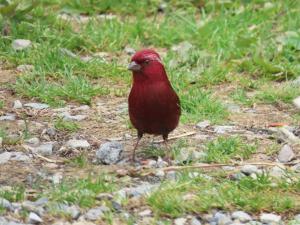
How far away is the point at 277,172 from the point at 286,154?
377 mm

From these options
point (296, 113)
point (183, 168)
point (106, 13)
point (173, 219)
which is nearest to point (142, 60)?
point (183, 168)

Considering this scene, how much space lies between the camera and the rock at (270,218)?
4.48 m

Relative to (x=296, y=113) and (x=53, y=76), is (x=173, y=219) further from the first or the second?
(x=53, y=76)

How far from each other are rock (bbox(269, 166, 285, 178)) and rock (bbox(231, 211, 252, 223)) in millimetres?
465

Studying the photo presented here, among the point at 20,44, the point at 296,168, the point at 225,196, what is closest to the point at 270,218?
the point at 225,196

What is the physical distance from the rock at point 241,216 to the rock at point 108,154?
971mm

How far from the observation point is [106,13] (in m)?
8.27

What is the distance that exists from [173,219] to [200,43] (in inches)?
127

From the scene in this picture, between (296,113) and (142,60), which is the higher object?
(142,60)

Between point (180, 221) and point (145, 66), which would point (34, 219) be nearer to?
point (180, 221)

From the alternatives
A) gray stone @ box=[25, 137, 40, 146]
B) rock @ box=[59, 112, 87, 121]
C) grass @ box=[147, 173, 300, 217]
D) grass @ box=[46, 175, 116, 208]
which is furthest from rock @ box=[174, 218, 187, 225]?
rock @ box=[59, 112, 87, 121]

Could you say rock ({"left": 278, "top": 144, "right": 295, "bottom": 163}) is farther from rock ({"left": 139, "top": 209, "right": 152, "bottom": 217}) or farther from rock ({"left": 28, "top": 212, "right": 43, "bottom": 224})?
rock ({"left": 28, "top": 212, "right": 43, "bottom": 224})

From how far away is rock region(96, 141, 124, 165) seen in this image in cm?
530

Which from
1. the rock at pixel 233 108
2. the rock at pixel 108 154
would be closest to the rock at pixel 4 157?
the rock at pixel 108 154
